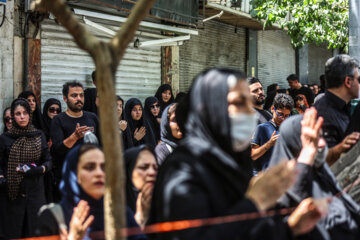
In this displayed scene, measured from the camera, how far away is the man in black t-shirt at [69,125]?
5781 mm

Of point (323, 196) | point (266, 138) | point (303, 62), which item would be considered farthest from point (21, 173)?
point (303, 62)

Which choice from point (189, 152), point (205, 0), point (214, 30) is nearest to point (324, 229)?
point (189, 152)

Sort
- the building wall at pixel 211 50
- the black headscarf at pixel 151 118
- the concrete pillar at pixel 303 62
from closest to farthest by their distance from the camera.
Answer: the black headscarf at pixel 151 118 < the building wall at pixel 211 50 < the concrete pillar at pixel 303 62

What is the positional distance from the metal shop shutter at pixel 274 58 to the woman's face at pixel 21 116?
36.0 feet

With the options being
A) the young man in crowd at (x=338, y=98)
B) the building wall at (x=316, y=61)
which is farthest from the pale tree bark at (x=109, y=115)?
the building wall at (x=316, y=61)

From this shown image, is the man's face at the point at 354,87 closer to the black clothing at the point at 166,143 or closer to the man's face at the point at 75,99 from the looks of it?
the black clothing at the point at 166,143

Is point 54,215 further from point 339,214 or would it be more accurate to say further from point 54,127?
point 54,127

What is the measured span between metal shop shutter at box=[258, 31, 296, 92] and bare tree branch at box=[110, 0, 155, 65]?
45.9 ft

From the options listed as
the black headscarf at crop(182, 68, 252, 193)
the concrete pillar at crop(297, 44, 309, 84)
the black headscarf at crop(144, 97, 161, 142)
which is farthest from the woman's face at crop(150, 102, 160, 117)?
the concrete pillar at crop(297, 44, 309, 84)

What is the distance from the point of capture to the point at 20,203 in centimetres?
587

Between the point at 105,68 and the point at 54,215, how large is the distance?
121 cm

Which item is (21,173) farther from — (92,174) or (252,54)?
(252,54)

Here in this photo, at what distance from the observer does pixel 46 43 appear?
8664mm

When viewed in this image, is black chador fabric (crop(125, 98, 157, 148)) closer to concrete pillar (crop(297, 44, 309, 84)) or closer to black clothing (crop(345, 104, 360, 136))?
black clothing (crop(345, 104, 360, 136))
